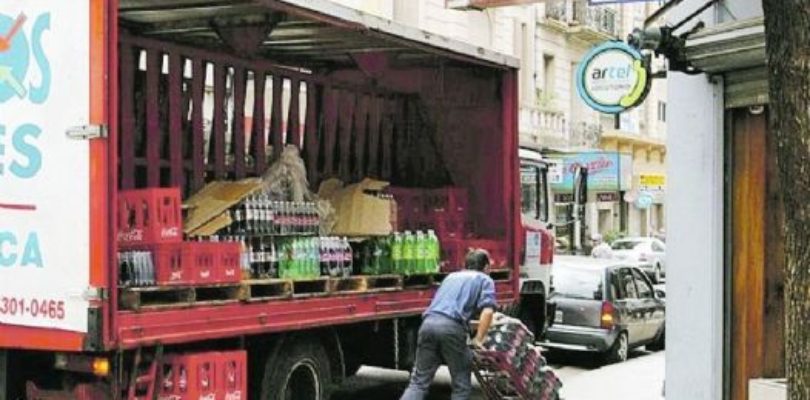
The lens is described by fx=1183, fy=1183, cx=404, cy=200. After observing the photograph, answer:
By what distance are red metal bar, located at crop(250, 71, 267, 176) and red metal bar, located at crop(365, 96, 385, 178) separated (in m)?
1.55

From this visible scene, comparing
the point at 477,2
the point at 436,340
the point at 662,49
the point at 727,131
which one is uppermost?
the point at 477,2

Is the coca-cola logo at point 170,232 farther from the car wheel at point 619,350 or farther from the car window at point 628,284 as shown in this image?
the car window at point 628,284

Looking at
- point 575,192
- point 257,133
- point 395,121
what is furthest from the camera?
point 575,192

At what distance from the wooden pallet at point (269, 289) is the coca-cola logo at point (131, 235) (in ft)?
2.95

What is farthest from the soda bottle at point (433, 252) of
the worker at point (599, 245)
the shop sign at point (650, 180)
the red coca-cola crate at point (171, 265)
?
the shop sign at point (650, 180)

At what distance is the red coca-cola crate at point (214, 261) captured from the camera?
7957 mm

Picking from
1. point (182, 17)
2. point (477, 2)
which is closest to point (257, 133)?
point (182, 17)

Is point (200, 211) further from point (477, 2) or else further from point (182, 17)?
point (477, 2)

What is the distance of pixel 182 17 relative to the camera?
956cm

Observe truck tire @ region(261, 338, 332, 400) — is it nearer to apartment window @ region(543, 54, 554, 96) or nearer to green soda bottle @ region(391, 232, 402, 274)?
green soda bottle @ region(391, 232, 402, 274)

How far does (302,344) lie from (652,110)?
139ft

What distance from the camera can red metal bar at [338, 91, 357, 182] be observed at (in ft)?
39.5

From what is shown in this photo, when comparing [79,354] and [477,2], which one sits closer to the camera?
[79,354]

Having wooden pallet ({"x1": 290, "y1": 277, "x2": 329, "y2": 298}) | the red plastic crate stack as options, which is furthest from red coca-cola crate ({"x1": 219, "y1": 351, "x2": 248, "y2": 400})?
wooden pallet ({"x1": 290, "y1": 277, "x2": 329, "y2": 298})
